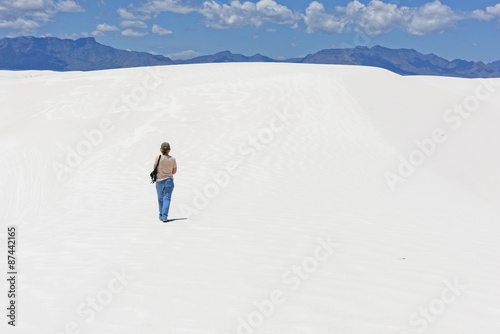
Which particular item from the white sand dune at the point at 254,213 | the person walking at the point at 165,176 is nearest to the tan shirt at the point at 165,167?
the person walking at the point at 165,176

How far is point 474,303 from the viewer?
3.71 metres

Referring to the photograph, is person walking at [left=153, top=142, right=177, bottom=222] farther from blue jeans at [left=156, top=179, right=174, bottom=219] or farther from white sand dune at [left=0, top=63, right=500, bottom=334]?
white sand dune at [left=0, top=63, right=500, bottom=334]

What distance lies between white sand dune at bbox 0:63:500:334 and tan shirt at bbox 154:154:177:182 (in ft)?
2.60

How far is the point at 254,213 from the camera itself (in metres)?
7.11

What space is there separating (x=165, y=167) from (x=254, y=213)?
5.73 ft

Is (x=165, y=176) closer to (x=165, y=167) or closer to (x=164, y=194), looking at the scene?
(x=165, y=167)

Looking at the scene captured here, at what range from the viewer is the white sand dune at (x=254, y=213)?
357 centimetres

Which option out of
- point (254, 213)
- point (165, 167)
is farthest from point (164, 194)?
point (254, 213)

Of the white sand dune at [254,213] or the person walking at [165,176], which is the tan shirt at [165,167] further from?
the white sand dune at [254,213]

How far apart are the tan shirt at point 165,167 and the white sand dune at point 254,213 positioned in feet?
2.60

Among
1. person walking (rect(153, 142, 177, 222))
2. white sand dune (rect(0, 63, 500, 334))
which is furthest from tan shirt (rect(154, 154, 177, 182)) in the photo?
white sand dune (rect(0, 63, 500, 334))

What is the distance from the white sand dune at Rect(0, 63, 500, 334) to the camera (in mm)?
3568

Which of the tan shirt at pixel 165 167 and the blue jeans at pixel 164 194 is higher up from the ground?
the tan shirt at pixel 165 167

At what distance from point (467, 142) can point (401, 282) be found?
43.7ft
